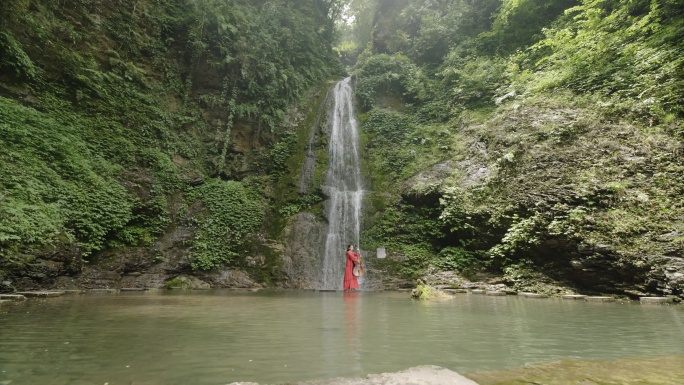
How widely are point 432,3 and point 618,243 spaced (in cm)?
2398

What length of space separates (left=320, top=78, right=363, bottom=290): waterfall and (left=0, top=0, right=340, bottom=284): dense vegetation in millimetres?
2410

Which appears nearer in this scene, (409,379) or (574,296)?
(409,379)

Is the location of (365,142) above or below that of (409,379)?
above

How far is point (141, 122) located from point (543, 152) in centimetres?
1531

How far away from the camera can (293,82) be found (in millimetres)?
20078

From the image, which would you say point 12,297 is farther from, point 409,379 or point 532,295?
point 532,295

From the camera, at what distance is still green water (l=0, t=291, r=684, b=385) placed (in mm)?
2578

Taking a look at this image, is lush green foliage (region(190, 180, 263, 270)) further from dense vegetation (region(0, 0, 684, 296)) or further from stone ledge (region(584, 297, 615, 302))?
stone ledge (region(584, 297, 615, 302))

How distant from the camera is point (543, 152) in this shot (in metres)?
11.6

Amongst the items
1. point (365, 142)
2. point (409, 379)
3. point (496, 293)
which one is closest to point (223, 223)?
point (365, 142)

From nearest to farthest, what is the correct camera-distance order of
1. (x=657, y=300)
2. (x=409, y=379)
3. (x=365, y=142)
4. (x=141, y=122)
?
(x=409, y=379) → (x=657, y=300) → (x=141, y=122) → (x=365, y=142)

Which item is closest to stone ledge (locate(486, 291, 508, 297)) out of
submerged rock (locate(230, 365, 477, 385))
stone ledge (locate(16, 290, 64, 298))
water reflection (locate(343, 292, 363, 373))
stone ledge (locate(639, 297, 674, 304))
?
stone ledge (locate(639, 297, 674, 304))

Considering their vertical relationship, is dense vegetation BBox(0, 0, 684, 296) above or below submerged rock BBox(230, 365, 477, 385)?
above

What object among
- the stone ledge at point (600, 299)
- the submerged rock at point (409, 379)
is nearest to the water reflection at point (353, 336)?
the submerged rock at point (409, 379)
